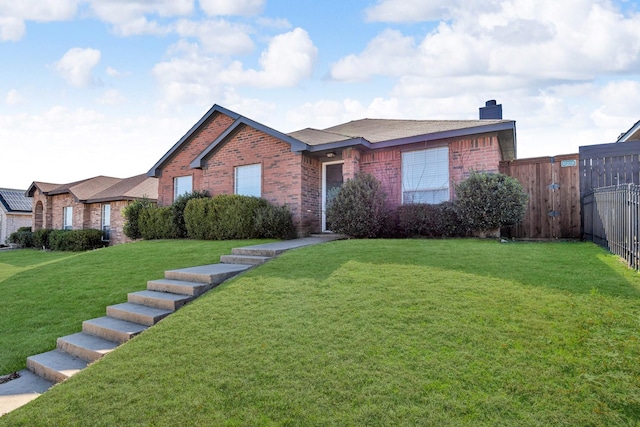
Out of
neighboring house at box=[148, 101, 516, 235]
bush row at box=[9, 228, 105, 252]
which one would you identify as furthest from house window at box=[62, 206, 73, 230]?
neighboring house at box=[148, 101, 516, 235]

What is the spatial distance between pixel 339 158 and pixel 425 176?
10.6ft

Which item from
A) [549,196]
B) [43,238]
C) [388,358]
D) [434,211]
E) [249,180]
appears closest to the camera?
[388,358]

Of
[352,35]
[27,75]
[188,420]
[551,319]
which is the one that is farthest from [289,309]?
[27,75]

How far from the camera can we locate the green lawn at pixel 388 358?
7.92ft

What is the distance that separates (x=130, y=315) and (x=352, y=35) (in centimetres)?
964

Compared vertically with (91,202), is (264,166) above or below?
above

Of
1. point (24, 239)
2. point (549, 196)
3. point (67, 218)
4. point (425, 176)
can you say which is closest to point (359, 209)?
point (425, 176)

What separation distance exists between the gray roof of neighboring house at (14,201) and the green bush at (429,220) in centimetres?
3282

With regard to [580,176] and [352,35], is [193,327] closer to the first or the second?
[352,35]

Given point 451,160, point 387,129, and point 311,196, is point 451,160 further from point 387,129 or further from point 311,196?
point 311,196

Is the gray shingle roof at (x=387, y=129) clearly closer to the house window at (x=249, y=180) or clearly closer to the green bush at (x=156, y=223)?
the house window at (x=249, y=180)

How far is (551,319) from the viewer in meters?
3.38

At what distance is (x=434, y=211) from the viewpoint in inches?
391

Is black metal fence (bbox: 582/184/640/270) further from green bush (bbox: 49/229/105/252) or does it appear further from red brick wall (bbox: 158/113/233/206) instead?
green bush (bbox: 49/229/105/252)
